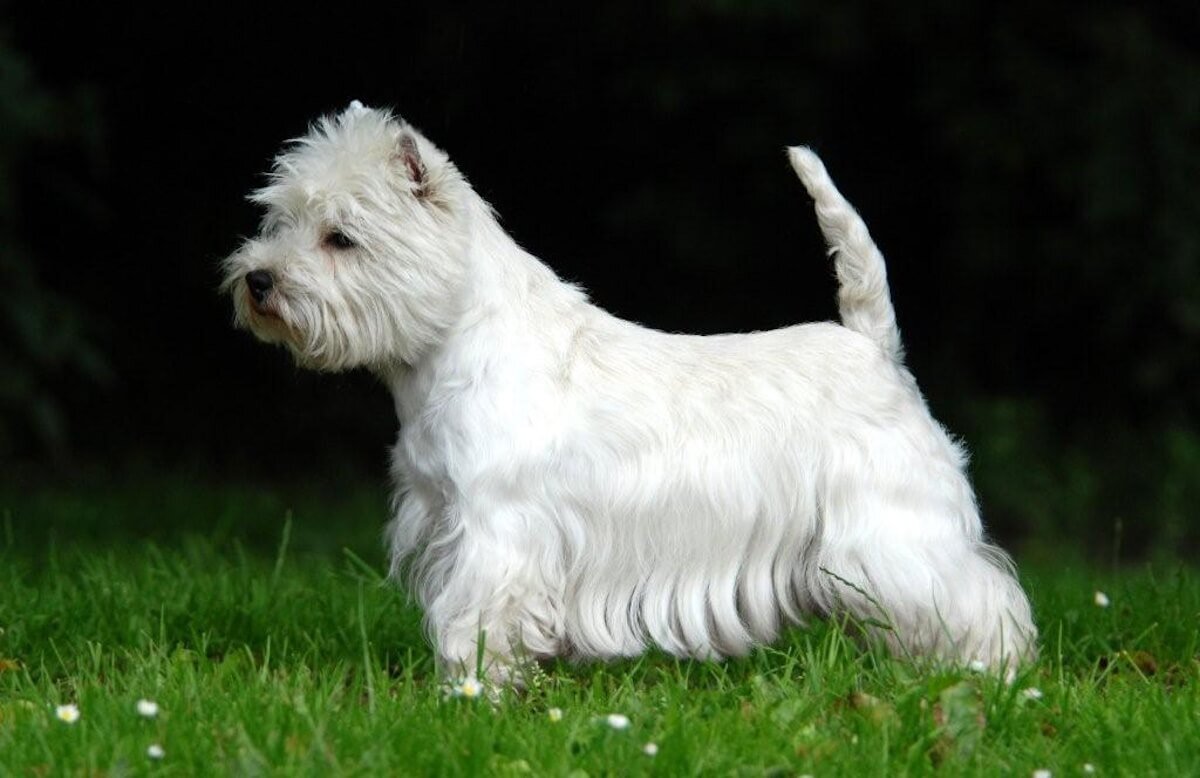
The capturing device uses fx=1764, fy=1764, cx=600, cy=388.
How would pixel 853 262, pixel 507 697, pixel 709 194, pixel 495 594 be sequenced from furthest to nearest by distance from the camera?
pixel 709 194 → pixel 853 262 → pixel 495 594 → pixel 507 697

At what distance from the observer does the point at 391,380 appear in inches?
172

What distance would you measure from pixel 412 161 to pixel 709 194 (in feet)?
16.2

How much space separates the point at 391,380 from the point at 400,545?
41 cm

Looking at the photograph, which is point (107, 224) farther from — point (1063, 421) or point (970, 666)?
point (970, 666)

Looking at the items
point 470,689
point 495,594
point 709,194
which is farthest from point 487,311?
point 709,194

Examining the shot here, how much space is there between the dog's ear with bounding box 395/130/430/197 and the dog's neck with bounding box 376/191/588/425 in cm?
14

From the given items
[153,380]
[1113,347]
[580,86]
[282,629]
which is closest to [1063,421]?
[1113,347]

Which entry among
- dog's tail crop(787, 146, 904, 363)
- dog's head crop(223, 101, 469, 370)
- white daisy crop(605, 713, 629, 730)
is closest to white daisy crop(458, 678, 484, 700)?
white daisy crop(605, 713, 629, 730)

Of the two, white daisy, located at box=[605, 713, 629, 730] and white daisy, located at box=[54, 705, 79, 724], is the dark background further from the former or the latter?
white daisy, located at box=[605, 713, 629, 730]

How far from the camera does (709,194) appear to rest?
904 centimetres

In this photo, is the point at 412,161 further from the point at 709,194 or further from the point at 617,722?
the point at 709,194

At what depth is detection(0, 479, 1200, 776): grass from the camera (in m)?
3.32

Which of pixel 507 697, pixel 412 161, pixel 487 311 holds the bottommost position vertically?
pixel 507 697

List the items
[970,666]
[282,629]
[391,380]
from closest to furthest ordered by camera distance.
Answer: [970,666] → [391,380] → [282,629]
